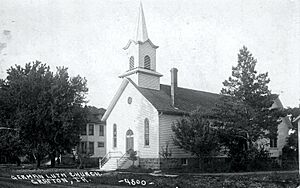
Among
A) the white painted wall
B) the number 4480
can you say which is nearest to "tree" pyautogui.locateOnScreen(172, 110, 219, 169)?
the number 4480

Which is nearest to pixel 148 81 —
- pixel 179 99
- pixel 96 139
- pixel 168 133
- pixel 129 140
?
pixel 179 99

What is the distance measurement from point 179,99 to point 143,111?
454 centimetres

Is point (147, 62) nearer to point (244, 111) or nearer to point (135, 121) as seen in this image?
point (135, 121)

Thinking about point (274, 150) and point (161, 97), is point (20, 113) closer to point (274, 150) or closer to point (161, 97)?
point (161, 97)

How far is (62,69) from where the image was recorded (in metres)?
36.6

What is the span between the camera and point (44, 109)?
34562 mm

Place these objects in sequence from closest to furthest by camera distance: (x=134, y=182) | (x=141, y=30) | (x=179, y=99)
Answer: (x=134, y=182) → (x=141, y=30) → (x=179, y=99)

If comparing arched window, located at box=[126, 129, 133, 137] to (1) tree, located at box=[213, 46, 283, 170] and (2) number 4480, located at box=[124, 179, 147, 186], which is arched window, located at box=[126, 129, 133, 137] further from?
(2) number 4480, located at box=[124, 179, 147, 186]

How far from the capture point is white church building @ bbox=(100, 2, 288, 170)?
3147cm

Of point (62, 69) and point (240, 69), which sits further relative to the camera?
point (62, 69)

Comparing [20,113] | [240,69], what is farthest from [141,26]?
[20,113]

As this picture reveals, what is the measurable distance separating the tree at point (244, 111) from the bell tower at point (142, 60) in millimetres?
7054

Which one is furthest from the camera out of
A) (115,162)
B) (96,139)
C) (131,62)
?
(96,139)

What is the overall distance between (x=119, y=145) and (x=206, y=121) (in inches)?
404
